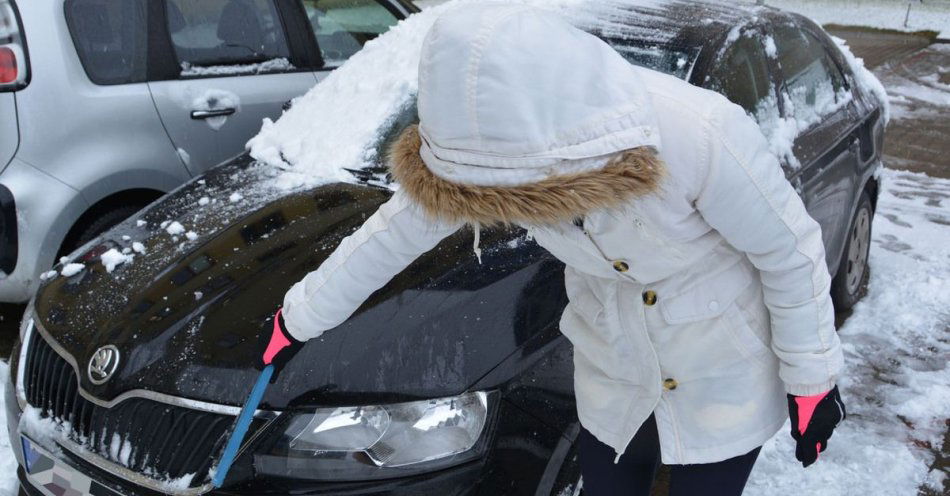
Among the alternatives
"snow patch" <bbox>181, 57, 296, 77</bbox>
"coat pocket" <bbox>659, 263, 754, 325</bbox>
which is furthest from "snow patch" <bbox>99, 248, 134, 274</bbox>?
"coat pocket" <bbox>659, 263, 754, 325</bbox>

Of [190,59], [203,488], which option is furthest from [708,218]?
[190,59]

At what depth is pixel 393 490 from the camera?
5.82 feet

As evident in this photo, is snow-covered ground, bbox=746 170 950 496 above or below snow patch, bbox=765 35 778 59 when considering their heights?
below

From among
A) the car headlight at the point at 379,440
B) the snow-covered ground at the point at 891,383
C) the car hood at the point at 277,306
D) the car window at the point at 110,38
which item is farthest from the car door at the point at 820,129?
the car window at the point at 110,38

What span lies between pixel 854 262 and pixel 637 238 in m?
2.73

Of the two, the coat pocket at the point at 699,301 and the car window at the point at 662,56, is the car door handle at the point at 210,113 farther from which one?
the coat pocket at the point at 699,301

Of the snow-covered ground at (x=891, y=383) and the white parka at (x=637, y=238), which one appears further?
the snow-covered ground at (x=891, y=383)

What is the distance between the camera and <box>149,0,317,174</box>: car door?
3.73 m

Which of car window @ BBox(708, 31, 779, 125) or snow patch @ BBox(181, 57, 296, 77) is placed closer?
car window @ BBox(708, 31, 779, 125)

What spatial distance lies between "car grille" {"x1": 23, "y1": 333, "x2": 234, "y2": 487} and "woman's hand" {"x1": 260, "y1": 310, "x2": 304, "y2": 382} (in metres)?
0.18

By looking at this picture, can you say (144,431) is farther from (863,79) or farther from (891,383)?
(863,79)

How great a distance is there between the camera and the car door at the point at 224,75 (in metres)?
3.73

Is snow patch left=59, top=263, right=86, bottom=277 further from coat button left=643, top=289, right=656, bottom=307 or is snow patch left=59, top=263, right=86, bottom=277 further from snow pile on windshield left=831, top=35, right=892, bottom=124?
snow pile on windshield left=831, top=35, right=892, bottom=124

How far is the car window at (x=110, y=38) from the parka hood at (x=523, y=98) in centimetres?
275
